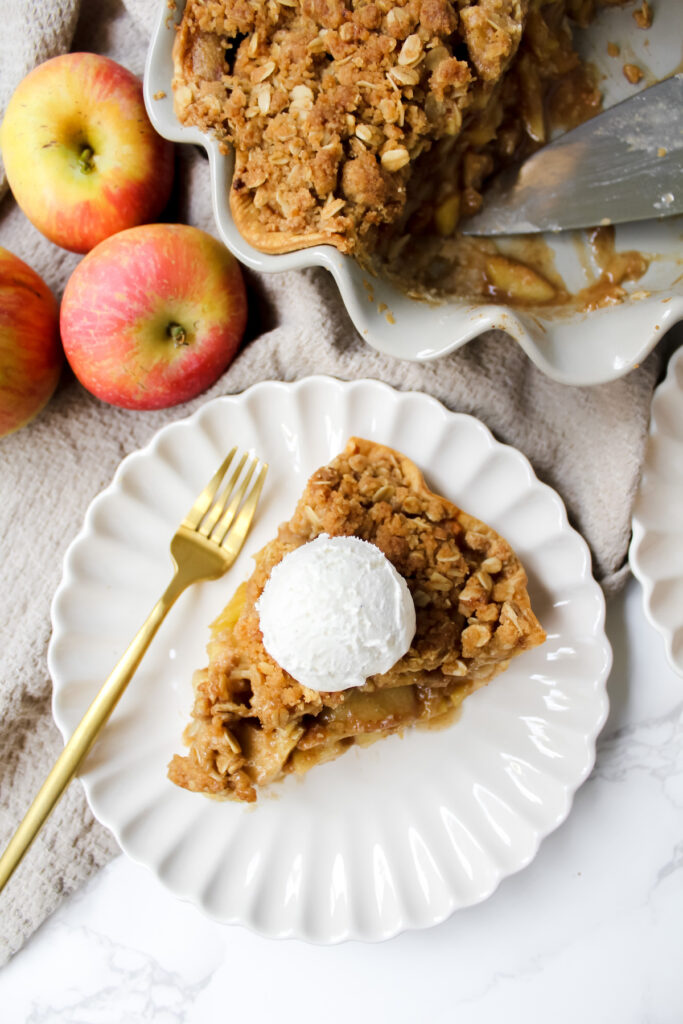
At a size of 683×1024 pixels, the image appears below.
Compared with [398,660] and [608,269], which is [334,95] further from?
[398,660]

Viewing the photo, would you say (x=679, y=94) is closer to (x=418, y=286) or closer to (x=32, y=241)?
(x=418, y=286)

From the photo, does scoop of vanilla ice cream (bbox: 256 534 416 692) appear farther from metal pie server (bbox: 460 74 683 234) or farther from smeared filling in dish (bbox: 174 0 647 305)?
metal pie server (bbox: 460 74 683 234)

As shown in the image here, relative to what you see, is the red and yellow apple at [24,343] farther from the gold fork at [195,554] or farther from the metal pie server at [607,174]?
the metal pie server at [607,174]

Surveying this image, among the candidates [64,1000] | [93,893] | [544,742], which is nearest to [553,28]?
[544,742]

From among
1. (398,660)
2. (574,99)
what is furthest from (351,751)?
(574,99)

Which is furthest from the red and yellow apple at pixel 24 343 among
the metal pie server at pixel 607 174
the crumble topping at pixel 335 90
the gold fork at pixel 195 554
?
the metal pie server at pixel 607 174

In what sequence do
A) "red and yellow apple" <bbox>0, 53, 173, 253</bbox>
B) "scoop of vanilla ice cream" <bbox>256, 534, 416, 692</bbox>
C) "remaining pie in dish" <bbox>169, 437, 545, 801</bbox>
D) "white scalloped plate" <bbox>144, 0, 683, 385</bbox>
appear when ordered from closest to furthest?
"white scalloped plate" <bbox>144, 0, 683, 385</bbox>, "scoop of vanilla ice cream" <bbox>256, 534, 416, 692</bbox>, "remaining pie in dish" <bbox>169, 437, 545, 801</bbox>, "red and yellow apple" <bbox>0, 53, 173, 253</bbox>

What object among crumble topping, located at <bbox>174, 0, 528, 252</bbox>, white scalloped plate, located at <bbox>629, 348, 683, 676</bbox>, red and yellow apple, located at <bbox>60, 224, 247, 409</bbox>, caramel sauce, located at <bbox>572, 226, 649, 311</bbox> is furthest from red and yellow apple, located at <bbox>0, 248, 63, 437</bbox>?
white scalloped plate, located at <bbox>629, 348, 683, 676</bbox>
